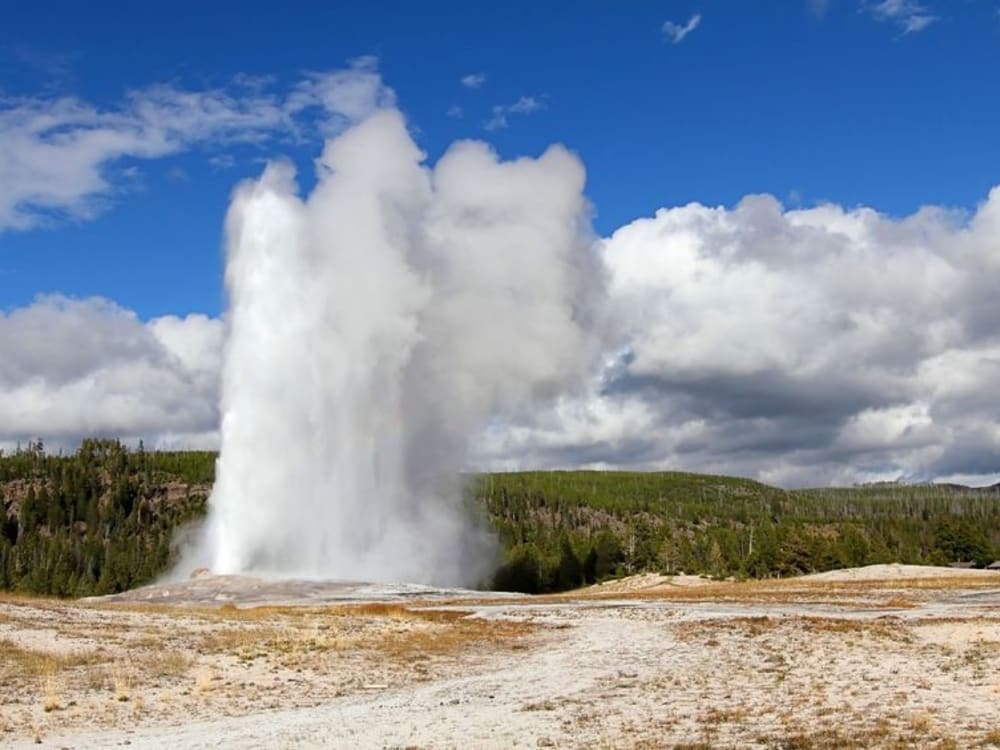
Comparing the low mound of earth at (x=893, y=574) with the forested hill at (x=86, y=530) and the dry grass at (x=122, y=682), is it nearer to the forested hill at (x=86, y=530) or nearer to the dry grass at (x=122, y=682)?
the forested hill at (x=86, y=530)

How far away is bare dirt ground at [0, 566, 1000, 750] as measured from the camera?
50.4ft

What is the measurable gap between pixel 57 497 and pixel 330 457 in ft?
389

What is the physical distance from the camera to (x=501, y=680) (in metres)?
22.8

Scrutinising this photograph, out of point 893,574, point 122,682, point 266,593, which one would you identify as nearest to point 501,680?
point 122,682

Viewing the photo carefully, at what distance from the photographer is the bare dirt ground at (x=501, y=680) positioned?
50.4ft

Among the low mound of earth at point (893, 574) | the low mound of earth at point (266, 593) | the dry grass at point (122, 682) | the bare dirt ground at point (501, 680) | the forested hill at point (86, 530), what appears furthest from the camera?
the forested hill at point (86, 530)

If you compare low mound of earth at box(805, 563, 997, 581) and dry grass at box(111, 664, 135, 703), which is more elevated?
low mound of earth at box(805, 563, 997, 581)

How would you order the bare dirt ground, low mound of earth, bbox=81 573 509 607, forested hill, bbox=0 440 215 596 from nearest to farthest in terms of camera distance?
1. the bare dirt ground
2. low mound of earth, bbox=81 573 509 607
3. forested hill, bbox=0 440 215 596

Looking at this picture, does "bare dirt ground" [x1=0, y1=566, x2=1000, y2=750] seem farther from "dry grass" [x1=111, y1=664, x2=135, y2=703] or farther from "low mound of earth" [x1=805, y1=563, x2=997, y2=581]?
"low mound of earth" [x1=805, y1=563, x2=997, y2=581]

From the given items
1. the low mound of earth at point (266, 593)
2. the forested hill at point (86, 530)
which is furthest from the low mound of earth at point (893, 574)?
the forested hill at point (86, 530)

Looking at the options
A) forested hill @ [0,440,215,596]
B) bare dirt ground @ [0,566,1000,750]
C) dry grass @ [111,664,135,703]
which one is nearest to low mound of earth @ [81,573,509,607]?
bare dirt ground @ [0,566,1000,750]

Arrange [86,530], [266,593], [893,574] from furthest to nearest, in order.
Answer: [86,530] → [893,574] → [266,593]

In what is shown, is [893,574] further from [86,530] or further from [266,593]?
[86,530]

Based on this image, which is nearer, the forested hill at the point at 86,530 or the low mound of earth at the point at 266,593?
the low mound of earth at the point at 266,593
